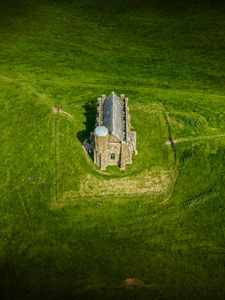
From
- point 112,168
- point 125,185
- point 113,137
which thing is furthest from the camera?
point 112,168

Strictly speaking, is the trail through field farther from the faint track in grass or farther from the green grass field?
the green grass field

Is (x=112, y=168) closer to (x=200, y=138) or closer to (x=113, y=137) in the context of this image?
(x=113, y=137)

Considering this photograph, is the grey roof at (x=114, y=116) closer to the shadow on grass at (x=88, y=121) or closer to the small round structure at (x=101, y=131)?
the small round structure at (x=101, y=131)

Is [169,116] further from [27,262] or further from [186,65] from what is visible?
[27,262]

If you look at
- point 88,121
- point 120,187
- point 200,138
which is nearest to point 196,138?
point 200,138

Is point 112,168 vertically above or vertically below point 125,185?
above

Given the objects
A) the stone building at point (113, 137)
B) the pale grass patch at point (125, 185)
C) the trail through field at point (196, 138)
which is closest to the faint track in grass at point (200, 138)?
the trail through field at point (196, 138)

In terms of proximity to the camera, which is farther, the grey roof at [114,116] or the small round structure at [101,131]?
the grey roof at [114,116]

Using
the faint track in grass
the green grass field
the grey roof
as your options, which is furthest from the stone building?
the faint track in grass
